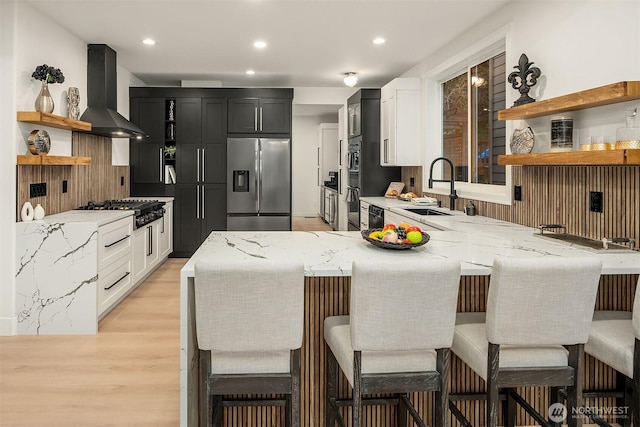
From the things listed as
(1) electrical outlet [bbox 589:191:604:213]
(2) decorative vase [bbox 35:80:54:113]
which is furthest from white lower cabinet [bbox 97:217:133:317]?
(1) electrical outlet [bbox 589:191:604:213]

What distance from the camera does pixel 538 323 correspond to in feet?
5.78

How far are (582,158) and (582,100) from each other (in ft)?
1.04

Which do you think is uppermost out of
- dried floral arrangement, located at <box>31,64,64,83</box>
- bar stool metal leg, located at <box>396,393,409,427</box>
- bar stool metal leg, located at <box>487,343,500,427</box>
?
dried floral arrangement, located at <box>31,64,64,83</box>

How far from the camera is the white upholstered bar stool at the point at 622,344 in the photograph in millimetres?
1781

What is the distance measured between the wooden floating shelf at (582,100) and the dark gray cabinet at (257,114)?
3.93m

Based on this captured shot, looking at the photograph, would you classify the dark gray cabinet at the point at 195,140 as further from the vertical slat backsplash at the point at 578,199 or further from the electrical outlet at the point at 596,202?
the electrical outlet at the point at 596,202

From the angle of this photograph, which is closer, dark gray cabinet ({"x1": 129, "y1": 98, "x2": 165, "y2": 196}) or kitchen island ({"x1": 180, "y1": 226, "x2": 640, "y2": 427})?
kitchen island ({"x1": 180, "y1": 226, "x2": 640, "y2": 427})

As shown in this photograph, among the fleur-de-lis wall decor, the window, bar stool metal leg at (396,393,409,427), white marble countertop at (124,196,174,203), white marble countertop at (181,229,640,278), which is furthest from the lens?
white marble countertop at (124,196,174,203)

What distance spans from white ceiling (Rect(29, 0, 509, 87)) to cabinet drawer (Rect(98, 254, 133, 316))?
2152mm

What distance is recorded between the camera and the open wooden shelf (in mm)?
2230

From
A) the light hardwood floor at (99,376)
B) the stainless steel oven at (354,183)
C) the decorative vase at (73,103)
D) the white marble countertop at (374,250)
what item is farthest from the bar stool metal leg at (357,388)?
the stainless steel oven at (354,183)

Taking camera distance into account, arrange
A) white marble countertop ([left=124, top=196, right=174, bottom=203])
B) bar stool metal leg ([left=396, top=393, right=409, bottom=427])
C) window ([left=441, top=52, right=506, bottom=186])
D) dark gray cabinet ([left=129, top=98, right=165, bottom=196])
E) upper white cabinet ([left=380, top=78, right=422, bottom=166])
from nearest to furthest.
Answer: bar stool metal leg ([left=396, top=393, right=409, bottom=427])
window ([left=441, top=52, right=506, bottom=186])
upper white cabinet ([left=380, top=78, right=422, bottom=166])
white marble countertop ([left=124, top=196, right=174, bottom=203])
dark gray cabinet ([left=129, top=98, right=165, bottom=196])

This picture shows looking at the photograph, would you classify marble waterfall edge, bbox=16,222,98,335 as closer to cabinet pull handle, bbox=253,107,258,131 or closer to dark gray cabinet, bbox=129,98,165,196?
dark gray cabinet, bbox=129,98,165,196

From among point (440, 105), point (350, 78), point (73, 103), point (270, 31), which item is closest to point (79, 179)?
point (73, 103)
